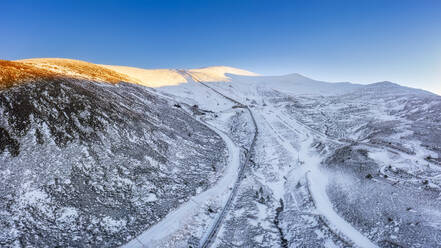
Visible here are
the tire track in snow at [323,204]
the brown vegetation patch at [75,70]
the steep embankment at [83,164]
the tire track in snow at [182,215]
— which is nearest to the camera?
the tire track in snow at [323,204]

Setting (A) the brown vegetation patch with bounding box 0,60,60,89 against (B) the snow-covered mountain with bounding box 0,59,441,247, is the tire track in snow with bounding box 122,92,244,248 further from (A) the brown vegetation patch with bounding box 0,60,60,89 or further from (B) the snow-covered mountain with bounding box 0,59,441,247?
(A) the brown vegetation patch with bounding box 0,60,60,89

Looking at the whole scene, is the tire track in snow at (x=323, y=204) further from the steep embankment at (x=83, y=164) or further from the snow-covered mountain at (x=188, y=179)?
the steep embankment at (x=83, y=164)

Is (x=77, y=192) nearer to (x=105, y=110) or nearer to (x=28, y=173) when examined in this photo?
(x=28, y=173)

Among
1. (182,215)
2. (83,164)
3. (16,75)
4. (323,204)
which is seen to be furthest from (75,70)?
(323,204)

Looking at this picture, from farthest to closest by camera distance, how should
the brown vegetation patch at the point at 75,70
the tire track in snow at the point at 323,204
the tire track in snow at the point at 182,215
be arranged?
the brown vegetation patch at the point at 75,70, the tire track in snow at the point at 182,215, the tire track in snow at the point at 323,204

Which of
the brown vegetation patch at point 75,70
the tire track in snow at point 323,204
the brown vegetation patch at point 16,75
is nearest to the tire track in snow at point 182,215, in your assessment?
the tire track in snow at point 323,204

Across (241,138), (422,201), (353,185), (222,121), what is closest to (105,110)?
(241,138)
